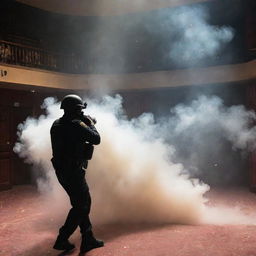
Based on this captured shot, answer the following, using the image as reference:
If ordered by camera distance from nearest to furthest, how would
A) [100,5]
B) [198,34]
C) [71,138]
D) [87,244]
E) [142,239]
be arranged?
[71,138] < [87,244] < [142,239] < [198,34] < [100,5]

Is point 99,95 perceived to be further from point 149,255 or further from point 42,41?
point 149,255

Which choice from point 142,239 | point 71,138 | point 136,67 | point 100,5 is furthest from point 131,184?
point 100,5

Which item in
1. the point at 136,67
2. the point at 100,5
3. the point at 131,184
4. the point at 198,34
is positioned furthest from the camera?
the point at 136,67

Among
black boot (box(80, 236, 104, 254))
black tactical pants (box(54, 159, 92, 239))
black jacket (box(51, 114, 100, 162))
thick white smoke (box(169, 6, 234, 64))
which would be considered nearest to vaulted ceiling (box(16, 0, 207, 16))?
thick white smoke (box(169, 6, 234, 64))

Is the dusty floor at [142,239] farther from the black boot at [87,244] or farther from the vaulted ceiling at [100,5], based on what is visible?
the vaulted ceiling at [100,5]

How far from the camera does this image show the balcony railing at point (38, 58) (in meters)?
9.48

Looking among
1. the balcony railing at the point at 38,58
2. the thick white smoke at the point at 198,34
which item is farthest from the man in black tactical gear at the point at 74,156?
the thick white smoke at the point at 198,34

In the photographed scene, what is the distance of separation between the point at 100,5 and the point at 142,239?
8057 mm

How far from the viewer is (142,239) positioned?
16.8 ft

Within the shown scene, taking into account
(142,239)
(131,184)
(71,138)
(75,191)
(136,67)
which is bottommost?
(142,239)

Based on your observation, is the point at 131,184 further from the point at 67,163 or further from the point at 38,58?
the point at 38,58

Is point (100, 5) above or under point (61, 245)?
above

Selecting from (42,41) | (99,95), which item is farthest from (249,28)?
(42,41)

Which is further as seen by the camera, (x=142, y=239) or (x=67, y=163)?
(x=142, y=239)
